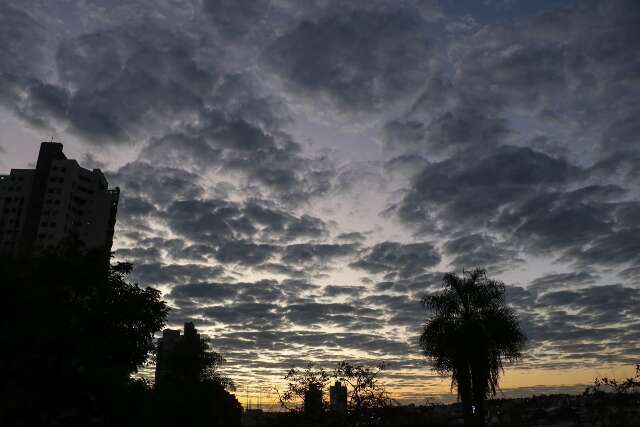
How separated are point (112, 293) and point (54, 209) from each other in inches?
4444

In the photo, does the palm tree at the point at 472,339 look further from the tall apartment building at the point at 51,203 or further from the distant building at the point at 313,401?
the tall apartment building at the point at 51,203

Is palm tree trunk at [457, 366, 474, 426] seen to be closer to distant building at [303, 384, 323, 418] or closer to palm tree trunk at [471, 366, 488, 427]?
palm tree trunk at [471, 366, 488, 427]

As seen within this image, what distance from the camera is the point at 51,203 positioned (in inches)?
5266

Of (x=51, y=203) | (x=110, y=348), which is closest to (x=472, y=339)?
(x=110, y=348)

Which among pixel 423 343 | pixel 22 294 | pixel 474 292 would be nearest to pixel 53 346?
pixel 22 294

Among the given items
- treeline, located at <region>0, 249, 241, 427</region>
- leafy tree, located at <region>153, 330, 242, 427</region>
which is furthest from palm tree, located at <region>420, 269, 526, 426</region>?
leafy tree, located at <region>153, 330, 242, 427</region>

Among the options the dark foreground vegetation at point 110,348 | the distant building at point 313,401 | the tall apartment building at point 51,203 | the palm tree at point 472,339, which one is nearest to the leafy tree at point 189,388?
the distant building at point 313,401

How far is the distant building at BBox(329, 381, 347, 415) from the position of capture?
55.2 m

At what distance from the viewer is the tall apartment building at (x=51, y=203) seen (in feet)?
430

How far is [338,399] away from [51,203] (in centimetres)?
10404

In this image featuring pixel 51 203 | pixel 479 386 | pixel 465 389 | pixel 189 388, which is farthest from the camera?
pixel 51 203

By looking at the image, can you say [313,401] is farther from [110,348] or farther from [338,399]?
[110,348]

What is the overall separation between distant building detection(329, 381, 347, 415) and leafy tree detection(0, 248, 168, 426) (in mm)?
25339

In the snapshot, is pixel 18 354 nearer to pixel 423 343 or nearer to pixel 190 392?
pixel 423 343
